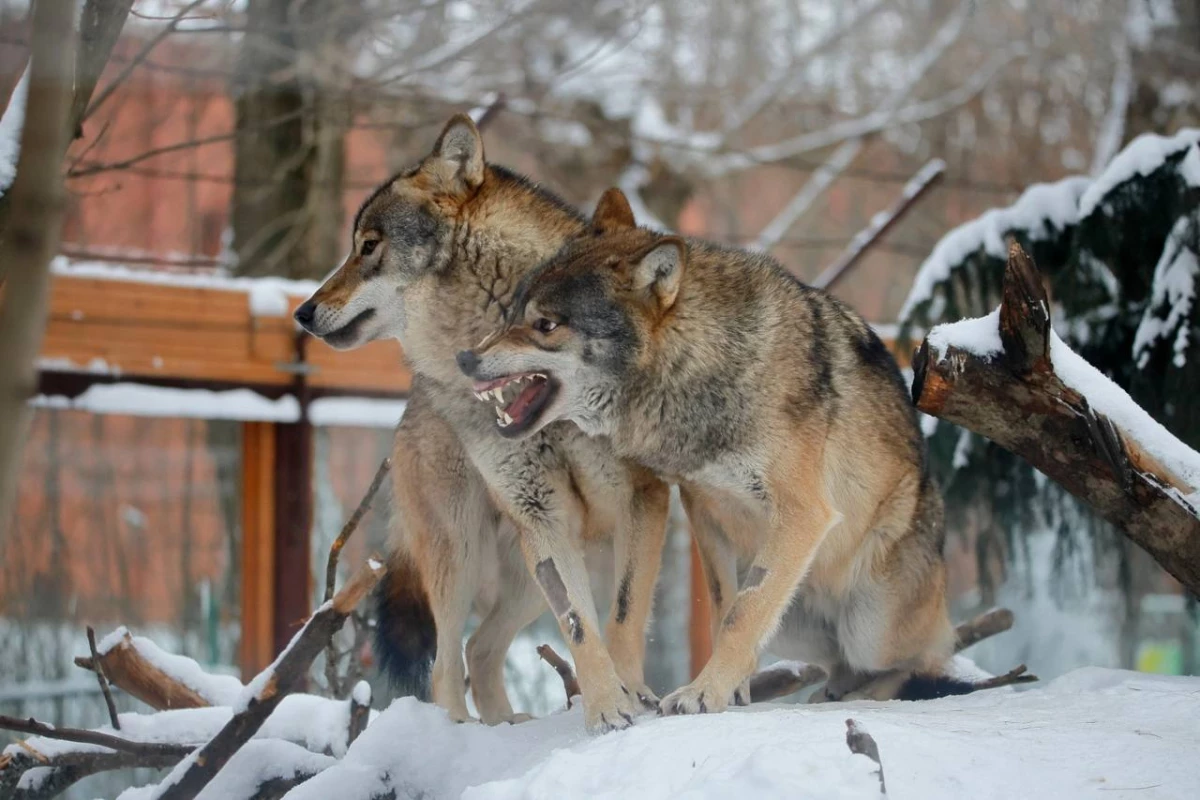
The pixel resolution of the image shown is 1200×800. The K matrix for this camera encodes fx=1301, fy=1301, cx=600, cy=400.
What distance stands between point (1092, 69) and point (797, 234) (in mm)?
4531

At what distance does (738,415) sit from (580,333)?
550mm

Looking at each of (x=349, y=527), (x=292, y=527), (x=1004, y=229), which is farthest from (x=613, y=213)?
(x=292, y=527)

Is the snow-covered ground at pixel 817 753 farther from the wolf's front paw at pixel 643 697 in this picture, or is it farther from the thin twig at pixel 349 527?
the thin twig at pixel 349 527

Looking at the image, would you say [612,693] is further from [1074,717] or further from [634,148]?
[634,148]

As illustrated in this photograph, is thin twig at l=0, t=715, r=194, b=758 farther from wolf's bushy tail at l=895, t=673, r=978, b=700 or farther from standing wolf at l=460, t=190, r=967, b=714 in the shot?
wolf's bushy tail at l=895, t=673, r=978, b=700

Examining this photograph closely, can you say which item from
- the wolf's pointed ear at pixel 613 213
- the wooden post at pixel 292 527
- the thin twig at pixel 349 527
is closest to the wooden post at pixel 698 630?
Result: the wooden post at pixel 292 527

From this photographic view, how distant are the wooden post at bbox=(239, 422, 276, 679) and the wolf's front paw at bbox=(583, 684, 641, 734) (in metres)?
3.36

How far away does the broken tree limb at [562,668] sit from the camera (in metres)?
4.43

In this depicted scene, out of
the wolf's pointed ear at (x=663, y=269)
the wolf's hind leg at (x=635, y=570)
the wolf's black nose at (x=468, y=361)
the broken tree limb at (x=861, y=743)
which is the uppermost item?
the wolf's pointed ear at (x=663, y=269)

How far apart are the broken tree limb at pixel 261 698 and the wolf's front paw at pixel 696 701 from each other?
981 mm

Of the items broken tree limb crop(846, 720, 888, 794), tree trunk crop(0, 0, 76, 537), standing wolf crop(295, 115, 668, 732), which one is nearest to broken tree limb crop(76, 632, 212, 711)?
standing wolf crop(295, 115, 668, 732)

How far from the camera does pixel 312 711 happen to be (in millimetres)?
4582

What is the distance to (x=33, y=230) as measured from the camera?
5.60ft

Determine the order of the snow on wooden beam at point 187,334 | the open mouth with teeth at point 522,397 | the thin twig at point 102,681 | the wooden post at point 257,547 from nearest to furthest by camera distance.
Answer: the open mouth with teeth at point 522,397, the thin twig at point 102,681, the snow on wooden beam at point 187,334, the wooden post at point 257,547
